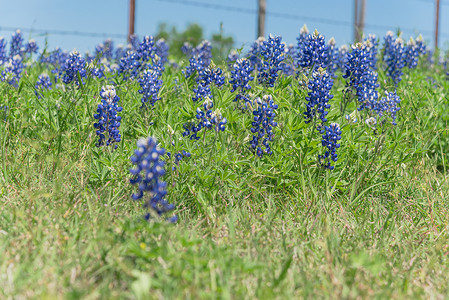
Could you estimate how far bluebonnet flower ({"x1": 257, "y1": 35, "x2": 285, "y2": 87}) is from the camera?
4.07 meters

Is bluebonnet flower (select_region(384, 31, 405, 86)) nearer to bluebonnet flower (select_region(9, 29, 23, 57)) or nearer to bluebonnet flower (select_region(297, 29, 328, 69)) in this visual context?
bluebonnet flower (select_region(297, 29, 328, 69))

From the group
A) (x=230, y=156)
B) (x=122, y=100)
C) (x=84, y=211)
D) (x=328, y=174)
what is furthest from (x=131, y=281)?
(x=122, y=100)

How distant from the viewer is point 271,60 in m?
4.11

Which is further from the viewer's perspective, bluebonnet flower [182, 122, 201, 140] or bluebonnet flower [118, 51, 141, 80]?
bluebonnet flower [118, 51, 141, 80]

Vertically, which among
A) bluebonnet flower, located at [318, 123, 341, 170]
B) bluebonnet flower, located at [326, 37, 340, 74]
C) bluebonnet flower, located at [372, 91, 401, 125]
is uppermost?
bluebonnet flower, located at [326, 37, 340, 74]

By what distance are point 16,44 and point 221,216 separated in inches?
194

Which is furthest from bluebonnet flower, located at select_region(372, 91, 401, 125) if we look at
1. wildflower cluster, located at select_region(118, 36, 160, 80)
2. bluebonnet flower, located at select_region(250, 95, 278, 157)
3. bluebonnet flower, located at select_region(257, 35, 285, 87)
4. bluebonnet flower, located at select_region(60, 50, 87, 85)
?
bluebonnet flower, located at select_region(60, 50, 87, 85)

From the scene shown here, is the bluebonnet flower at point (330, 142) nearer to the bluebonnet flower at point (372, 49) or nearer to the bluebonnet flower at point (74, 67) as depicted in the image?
the bluebonnet flower at point (372, 49)

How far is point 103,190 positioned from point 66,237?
0.83m

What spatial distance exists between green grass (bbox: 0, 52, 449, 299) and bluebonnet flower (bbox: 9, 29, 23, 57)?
2.11 meters

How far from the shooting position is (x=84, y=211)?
2668mm

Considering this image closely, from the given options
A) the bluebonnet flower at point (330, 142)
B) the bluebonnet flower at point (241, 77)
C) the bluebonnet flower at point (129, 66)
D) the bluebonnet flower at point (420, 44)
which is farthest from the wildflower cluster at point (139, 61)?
the bluebonnet flower at point (420, 44)

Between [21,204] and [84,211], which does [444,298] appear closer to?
[84,211]

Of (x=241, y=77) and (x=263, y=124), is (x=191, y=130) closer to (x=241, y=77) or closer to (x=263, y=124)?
(x=263, y=124)
